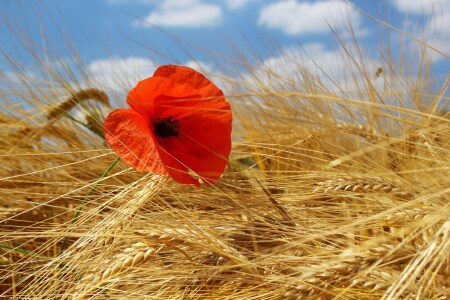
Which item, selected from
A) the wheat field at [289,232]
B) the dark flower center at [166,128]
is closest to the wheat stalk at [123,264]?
the wheat field at [289,232]

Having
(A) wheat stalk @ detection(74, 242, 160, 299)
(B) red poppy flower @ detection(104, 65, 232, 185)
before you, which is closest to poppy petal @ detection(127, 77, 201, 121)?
(B) red poppy flower @ detection(104, 65, 232, 185)

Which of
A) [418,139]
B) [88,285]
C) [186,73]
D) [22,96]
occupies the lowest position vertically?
[418,139]

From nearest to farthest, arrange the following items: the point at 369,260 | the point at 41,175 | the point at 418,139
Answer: the point at 369,260 < the point at 418,139 < the point at 41,175

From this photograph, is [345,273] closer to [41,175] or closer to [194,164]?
[194,164]

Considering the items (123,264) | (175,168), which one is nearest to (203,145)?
(175,168)

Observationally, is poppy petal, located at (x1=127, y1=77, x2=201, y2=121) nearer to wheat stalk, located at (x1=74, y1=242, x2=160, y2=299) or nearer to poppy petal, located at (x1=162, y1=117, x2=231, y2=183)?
poppy petal, located at (x1=162, y1=117, x2=231, y2=183)

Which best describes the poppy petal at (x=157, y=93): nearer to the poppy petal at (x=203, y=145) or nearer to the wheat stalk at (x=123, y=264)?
the poppy petal at (x=203, y=145)

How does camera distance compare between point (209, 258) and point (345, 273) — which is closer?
point (345, 273)

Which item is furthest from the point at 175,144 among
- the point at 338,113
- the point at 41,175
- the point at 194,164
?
the point at 41,175
